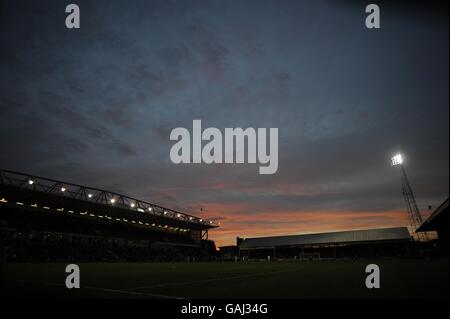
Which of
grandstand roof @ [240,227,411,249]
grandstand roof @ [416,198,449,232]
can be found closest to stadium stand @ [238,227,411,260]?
grandstand roof @ [240,227,411,249]

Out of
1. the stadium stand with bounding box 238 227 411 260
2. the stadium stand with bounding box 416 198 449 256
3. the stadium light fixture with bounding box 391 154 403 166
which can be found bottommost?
the stadium stand with bounding box 238 227 411 260

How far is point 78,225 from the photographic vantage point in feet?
200

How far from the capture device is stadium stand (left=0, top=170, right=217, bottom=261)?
4619 cm

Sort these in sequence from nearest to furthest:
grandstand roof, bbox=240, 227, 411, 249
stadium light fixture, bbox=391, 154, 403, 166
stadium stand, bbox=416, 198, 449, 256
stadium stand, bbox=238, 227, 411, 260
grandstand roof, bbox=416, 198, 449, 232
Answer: grandstand roof, bbox=416, 198, 449, 232, stadium stand, bbox=416, 198, 449, 256, stadium light fixture, bbox=391, 154, 403, 166, grandstand roof, bbox=240, 227, 411, 249, stadium stand, bbox=238, 227, 411, 260

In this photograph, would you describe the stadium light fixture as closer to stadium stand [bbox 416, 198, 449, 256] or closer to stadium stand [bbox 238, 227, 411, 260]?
stadium stand [bbox 416, 198, 449, 256]

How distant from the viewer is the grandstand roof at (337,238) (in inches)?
2594

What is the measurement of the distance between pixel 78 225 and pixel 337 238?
5462 cm

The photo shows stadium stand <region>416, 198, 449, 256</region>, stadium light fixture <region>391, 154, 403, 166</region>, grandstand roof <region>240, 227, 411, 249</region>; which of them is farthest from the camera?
grandstand roof <region>240, 227, 411, 249</region>

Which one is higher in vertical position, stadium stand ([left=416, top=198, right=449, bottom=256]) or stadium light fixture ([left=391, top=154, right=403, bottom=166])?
stadium light fixture ([left=391, top=154, right=403, bottom=166])

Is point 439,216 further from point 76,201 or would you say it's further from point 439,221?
point 76,201

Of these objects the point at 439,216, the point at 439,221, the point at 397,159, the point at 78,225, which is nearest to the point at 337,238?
the point at 397,159

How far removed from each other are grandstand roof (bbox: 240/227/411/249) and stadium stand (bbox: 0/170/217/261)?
646 inches

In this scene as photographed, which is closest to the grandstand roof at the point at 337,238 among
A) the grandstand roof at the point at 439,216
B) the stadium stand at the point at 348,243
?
the stadium stand at the point at 348,243
